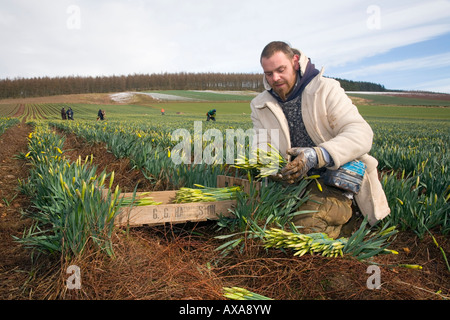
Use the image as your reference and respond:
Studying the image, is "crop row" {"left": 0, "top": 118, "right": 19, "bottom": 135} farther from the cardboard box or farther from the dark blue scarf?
the dark blue scarf

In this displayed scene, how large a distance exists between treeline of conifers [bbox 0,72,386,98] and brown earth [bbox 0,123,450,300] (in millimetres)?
76284

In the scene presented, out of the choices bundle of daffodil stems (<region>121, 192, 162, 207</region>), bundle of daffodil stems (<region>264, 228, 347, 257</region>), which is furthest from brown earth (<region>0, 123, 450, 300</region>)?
bundle of daffodil stems (<region>121, 192, 162, 207</region>)

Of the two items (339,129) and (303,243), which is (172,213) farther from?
(339,129)

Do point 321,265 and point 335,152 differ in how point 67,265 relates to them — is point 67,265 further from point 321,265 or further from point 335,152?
point 335,152

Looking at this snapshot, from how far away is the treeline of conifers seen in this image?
77.4m

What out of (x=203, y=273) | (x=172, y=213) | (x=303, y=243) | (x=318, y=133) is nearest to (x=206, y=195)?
(x=172, y=213)

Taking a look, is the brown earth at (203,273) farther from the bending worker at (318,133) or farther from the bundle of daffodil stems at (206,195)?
the bending worker at (318,133)

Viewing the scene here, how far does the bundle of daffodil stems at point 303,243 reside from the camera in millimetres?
2135

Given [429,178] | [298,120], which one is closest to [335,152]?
[298,120]

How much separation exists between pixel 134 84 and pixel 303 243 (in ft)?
300

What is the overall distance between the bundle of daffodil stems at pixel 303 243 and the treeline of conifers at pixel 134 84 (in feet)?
251

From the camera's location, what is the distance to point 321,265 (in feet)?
6.97

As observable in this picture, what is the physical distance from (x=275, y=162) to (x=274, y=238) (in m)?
0.66
